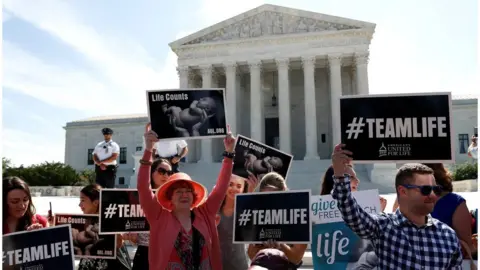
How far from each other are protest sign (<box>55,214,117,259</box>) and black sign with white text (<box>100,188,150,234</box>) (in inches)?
5.2

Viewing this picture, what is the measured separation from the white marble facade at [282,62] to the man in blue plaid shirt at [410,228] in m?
35.1

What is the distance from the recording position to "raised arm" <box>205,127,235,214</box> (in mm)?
4027

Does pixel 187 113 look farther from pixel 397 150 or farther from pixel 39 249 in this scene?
pixel 397 150

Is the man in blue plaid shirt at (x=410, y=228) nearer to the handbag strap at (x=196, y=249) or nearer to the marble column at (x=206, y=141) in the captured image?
the handbag strap at (x=196, y=249)

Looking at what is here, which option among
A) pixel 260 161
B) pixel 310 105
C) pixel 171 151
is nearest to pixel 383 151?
pixel 260 161

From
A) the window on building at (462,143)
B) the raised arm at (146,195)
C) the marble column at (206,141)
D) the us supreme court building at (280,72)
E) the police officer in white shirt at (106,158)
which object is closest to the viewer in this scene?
the raised arm at (146,195)

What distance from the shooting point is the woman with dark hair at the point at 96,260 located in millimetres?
4750

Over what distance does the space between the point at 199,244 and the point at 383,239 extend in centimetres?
146

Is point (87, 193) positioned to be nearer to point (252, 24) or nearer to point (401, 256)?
point (401, 256)

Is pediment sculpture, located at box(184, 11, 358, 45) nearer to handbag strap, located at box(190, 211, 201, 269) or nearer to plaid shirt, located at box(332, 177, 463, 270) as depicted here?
handbag strap, located at box(190, 211, 201, 269)

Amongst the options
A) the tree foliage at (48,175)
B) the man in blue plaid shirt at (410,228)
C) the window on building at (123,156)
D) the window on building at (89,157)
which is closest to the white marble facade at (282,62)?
the tree foliage at (48,175)

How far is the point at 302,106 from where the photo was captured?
4503 cm

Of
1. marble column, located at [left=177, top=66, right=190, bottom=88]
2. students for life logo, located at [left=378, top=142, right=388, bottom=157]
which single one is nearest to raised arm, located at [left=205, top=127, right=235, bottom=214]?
students for life logo, located at [left=378, top=142, right=388, bottom=157]

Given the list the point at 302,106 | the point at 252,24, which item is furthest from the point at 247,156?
the point at 302,106
